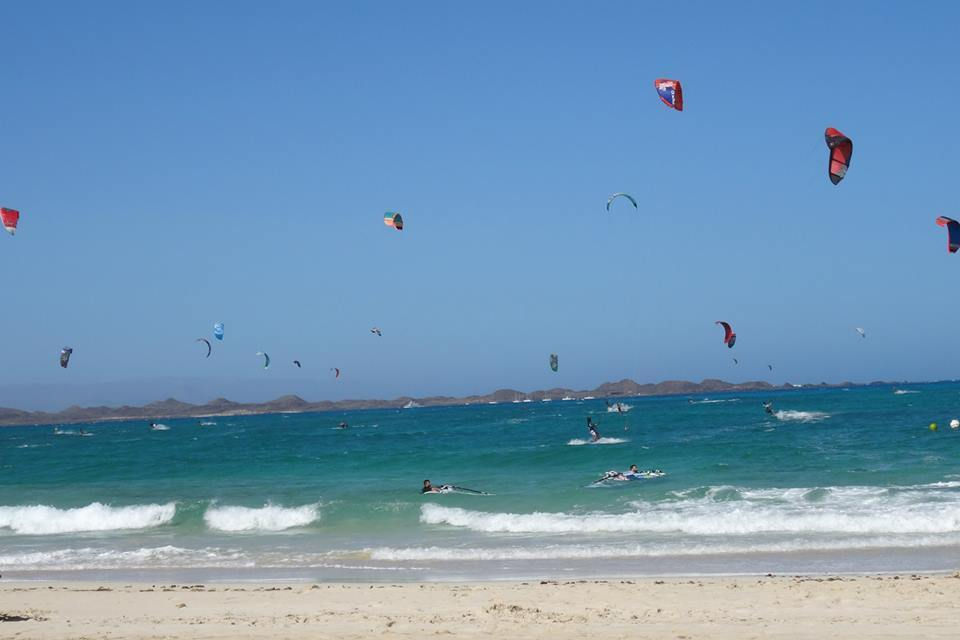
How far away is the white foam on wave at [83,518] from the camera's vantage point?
2179 cm

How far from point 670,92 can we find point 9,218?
13693mm

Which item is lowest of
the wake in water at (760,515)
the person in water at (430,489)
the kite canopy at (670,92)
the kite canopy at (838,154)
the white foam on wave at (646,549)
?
the white foam on wave at (646,549)

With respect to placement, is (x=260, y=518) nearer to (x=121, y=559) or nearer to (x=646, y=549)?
(x=121, y=559)

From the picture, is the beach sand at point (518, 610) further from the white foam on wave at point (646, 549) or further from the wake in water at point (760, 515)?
the wake in water at point (760, 515)

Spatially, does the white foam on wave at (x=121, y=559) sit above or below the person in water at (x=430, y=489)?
below

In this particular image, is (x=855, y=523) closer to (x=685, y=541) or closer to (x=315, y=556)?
(x=685, y=541)

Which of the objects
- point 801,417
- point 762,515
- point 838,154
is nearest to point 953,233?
point 838,154

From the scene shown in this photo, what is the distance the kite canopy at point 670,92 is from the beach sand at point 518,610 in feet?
26.9

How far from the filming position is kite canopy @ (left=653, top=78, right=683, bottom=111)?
17.1 m

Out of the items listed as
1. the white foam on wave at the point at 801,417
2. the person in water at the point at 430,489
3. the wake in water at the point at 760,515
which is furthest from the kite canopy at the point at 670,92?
the white foam on wave at the point at 801,417

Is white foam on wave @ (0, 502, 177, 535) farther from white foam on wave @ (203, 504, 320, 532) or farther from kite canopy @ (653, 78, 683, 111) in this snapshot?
kite canopy @ (653, 78, 683, 111)

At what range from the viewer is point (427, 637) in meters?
9.66

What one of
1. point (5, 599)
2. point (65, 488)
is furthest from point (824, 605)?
point (65, 488)

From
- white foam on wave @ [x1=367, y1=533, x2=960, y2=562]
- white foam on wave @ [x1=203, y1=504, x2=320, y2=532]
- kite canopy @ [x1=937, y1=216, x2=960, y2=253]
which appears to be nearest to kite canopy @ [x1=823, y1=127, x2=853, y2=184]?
kite canopy @ [x1=937, y1=216, x2=960, y2=253]
